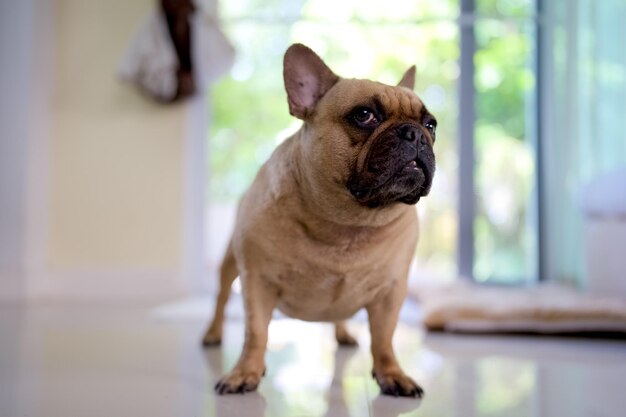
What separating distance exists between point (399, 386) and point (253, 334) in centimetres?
38

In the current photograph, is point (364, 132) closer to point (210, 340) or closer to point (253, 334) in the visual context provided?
point (253, 334)

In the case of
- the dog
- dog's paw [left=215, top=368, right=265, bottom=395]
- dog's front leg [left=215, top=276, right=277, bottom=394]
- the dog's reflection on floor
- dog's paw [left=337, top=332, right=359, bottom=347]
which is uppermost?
the dog

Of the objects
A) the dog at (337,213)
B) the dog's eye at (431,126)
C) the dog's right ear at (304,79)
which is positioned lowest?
the dog at (337,213)

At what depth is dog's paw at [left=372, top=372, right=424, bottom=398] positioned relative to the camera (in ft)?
5.02

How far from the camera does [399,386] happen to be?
155cm

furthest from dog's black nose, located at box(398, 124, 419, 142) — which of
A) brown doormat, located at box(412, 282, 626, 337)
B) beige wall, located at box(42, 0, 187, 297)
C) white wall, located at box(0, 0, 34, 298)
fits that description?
white wall, located at box(0, 0, 34, 298)

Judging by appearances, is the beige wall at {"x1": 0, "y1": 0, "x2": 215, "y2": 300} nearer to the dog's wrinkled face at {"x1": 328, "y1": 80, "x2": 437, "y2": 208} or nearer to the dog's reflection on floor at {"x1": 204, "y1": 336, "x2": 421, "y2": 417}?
the dog's reflection on floor at {"x1": 204, "y1": 336, "x2": 421, "y2": 417}

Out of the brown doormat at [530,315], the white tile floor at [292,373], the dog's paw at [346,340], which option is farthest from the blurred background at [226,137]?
the dog's paw at [346,340]

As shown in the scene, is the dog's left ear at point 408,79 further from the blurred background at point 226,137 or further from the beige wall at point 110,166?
the beige wall at point 110,166

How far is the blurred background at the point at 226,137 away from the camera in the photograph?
12.7 feet

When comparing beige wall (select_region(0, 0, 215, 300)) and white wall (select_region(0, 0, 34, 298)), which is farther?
beige wall (select_region(0, 0, 215, 300))

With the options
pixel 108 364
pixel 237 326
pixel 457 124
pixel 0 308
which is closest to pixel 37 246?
pixel 0 308

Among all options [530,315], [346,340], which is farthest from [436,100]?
[346,340]

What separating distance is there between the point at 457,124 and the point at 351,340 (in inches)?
93.5
